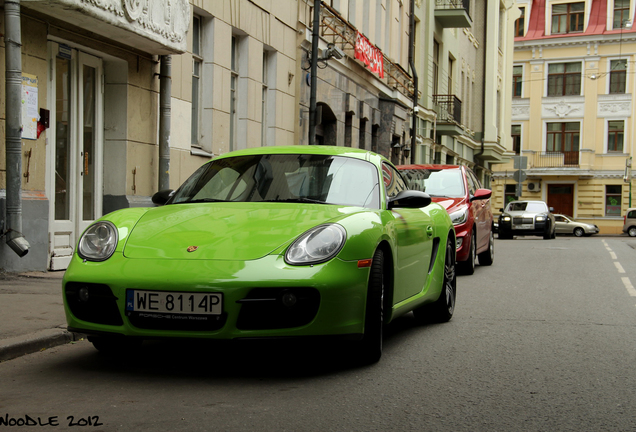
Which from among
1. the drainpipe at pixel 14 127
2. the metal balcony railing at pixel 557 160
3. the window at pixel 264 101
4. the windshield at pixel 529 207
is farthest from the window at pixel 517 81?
the drainpipe at pixel 14 127

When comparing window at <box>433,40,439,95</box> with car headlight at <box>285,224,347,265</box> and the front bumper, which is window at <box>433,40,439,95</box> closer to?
car headlight at <box>285,224,347,265</box>

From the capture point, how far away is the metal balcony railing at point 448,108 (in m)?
36.3

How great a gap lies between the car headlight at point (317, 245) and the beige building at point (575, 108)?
5424 cm

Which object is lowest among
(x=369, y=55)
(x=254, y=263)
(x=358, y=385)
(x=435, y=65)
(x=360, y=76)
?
(x=358, y=385)

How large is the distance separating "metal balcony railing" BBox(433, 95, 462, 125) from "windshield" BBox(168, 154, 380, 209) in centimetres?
3051

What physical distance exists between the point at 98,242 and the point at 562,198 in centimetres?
5709

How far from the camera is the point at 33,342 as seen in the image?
5.68 m

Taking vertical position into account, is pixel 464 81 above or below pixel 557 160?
above

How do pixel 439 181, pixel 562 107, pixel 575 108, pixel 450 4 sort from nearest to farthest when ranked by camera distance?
pixel 439 181
pixel 450 4
pixel 575 108
pixel 562 107

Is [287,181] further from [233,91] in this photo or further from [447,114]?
[447,114]

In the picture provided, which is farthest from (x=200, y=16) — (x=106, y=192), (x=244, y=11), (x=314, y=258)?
(x=314, y=258)

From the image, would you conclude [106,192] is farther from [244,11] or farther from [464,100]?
[464,100]

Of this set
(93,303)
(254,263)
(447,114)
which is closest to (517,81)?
(447,114)

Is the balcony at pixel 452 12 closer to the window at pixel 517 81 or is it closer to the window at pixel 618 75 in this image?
the window at pixel 618 75
